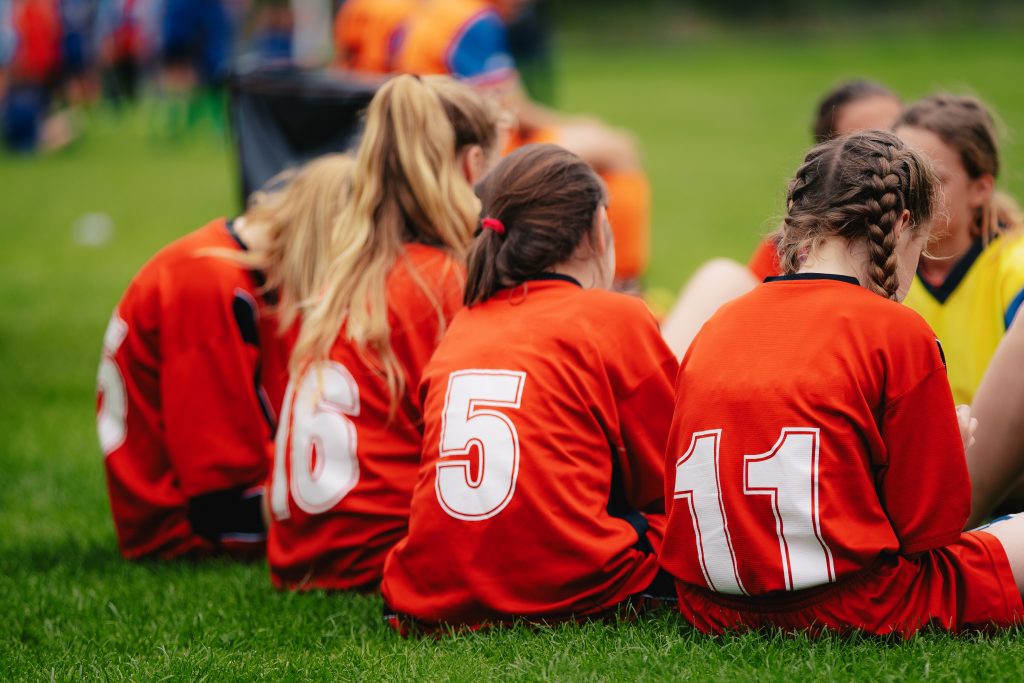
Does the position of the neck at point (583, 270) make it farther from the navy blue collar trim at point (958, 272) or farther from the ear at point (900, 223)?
the navy blue collar trim at point (958, 272)

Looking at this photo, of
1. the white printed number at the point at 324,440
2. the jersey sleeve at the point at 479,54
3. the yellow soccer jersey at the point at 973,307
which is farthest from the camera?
the jersey sleeve at the point at 479,54

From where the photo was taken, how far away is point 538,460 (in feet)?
8.81

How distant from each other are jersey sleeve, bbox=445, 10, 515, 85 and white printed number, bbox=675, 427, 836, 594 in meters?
4.80

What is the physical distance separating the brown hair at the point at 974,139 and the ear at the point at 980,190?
0.4 inches

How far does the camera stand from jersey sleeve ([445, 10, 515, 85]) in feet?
23.1

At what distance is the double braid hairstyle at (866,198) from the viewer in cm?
248

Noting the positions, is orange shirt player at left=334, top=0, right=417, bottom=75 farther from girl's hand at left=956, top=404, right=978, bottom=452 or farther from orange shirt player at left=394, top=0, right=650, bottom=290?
girl's hand at left=956, top=404, right=978, bottom=452

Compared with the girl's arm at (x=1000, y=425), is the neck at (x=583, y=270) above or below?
above

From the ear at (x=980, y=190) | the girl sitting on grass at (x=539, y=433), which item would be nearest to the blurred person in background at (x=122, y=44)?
the ear at (x=980, y=190)

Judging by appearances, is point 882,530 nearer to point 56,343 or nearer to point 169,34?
point 56,343

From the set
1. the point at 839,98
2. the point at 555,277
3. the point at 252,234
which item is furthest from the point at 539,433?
the point at 839,98

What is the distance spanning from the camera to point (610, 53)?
92.1 ft

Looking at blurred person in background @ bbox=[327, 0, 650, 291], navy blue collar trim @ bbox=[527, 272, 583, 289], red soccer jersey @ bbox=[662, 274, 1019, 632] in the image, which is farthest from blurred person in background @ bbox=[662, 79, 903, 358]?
blurred person in background @ bbox=[327, 0, 650, 291]

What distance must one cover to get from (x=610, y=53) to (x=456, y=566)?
26.4 meters
